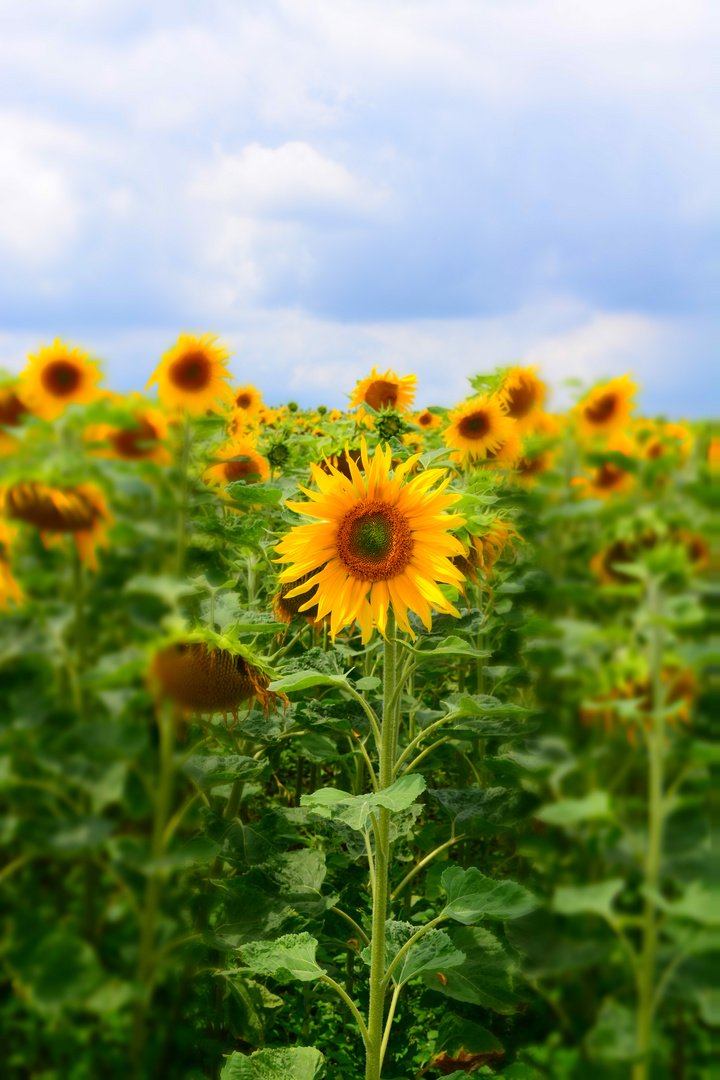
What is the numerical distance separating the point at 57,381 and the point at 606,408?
1.81 ft

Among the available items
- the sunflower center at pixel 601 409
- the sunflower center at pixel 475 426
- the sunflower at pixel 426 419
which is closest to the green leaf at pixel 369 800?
the sunflower center at pixel 601 409

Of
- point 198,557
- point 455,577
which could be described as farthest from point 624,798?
point 455,577

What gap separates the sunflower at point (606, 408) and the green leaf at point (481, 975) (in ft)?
4.21

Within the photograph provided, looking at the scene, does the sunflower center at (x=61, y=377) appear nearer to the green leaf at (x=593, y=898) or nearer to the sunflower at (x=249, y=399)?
the green leaf at (x=593, y=898)

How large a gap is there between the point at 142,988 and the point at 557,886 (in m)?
0.26

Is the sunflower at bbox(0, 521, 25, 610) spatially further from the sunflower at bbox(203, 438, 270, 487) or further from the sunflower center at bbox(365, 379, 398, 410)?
the sunflower center at bbox(365, 379, 398, 410)

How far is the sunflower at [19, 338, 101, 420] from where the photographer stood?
750 mm

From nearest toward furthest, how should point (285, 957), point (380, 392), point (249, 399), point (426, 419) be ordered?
point (285, 957)
point (380, 392)
point (249, 399)
point (426, 419)

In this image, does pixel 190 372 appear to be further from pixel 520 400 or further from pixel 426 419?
pixel 426 419

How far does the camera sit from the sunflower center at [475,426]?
121 inches

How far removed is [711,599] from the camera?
521mm

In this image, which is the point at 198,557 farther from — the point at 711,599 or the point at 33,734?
the point at 711,599

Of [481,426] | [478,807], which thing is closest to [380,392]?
[481,426]

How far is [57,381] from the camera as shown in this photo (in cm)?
94
